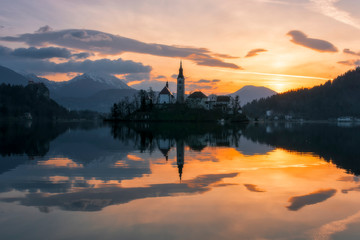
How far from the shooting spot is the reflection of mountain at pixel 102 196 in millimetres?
15859

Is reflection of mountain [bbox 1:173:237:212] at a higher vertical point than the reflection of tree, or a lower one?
lower

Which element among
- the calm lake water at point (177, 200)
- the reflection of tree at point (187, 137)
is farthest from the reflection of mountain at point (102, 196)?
the reflection of tree at point (187, 137)

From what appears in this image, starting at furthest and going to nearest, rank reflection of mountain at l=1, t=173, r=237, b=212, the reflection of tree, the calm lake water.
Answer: the reflection of tree
reflection of mountain at l=1, t=173, r=237, b=212
the calm lake water

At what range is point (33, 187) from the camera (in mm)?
19422

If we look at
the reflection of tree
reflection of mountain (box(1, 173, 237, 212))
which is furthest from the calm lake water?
the reflection of tree

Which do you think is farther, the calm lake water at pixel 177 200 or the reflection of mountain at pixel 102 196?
the reflection of mountain at pixel 102 196

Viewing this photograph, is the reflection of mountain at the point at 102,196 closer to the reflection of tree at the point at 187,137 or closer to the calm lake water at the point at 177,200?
the calm lake water at the point at 177,200

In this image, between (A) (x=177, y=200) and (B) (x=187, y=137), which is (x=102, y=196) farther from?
(B) (x=187, y=137)

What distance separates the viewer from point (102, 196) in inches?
688

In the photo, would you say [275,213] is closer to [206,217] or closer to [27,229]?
[206,217]

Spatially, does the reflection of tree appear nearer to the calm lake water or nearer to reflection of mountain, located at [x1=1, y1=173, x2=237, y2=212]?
the calm lake water

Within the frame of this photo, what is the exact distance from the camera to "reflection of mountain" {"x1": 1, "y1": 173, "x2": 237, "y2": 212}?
15.9 meters

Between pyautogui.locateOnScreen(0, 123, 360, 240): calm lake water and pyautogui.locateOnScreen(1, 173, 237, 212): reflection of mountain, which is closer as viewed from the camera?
pyautogui.locateOnScreen(0, 123, 360, 240): calm lake water

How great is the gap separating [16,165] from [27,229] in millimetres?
16230
